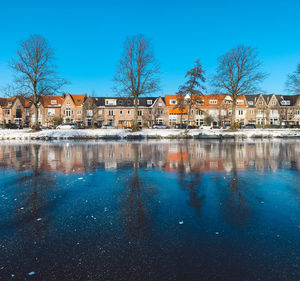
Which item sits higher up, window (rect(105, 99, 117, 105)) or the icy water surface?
window (rect(105, 99, 117, 105))

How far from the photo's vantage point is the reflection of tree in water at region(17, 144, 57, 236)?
4.40m

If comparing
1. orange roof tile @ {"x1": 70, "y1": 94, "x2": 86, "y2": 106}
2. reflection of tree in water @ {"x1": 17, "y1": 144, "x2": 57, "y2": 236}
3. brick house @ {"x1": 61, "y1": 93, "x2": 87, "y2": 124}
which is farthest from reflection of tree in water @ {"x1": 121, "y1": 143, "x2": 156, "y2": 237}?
orange roof tile @ {"x1": 70, "y1": 94, "x2": 86, "y2": 106}

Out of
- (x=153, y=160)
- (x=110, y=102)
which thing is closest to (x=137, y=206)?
(x=153, y=160)

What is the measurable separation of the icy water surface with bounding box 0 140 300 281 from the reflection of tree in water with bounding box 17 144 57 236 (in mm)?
23

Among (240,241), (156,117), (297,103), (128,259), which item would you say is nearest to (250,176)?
(240,241)

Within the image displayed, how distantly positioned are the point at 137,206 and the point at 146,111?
60.5 meters

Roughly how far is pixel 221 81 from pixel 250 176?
110 feet

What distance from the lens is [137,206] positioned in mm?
4926

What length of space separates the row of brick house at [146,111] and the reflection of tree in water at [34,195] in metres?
54.9

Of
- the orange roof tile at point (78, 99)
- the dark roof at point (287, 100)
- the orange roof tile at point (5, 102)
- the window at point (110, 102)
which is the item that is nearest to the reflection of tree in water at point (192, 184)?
the window at point (110, 102)

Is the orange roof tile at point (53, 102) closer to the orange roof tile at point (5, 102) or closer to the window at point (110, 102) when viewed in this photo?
the orange roof tile at point (5, 102)

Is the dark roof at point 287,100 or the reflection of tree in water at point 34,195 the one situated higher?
the dark roof at point 287,100

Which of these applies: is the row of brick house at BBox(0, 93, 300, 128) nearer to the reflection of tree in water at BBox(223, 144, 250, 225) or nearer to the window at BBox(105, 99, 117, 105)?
the window at BBox(105, 99, 117, 105)

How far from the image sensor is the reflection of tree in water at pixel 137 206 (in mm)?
3873
